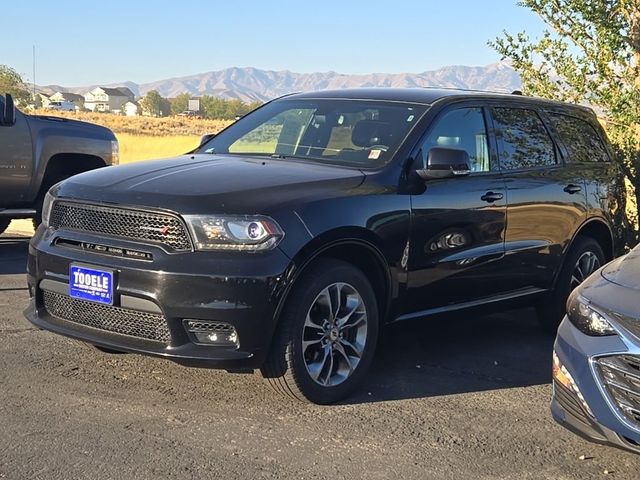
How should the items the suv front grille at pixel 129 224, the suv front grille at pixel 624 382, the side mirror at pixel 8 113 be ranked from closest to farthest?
the suv front grille at pixel 624 382 < the suv front grille at pixel 129 224 < the side mirror at pixel 8 113

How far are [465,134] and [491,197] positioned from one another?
493 millimetres

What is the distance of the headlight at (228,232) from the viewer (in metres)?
4.32

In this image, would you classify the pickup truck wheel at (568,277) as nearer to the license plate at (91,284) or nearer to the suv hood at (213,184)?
the suv hood at (213,184)

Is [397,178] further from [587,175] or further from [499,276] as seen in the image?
[587,175]

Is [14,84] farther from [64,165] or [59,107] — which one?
[64,165]

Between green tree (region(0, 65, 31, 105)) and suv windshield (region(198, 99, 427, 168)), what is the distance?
188ft

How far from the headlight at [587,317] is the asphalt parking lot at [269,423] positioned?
0.71 metres

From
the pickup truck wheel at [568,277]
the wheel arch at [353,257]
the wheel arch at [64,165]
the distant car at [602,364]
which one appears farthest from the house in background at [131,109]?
the distant car at [602,364]

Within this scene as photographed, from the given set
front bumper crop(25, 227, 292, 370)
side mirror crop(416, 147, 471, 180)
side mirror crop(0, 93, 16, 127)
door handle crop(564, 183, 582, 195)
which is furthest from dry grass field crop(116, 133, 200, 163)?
front bumper crop(25, 227, 292, 370)

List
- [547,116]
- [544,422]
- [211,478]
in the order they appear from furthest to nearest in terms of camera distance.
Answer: [547,116] < [544,422] < [211,478]

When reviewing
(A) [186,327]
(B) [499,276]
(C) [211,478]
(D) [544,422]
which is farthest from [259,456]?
(B) [499,276]

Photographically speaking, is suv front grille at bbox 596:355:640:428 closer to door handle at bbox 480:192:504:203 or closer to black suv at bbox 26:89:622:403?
black suv at bbox 26:89:622:403

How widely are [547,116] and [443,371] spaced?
2.45 metres

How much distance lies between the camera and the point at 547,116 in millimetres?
6746
